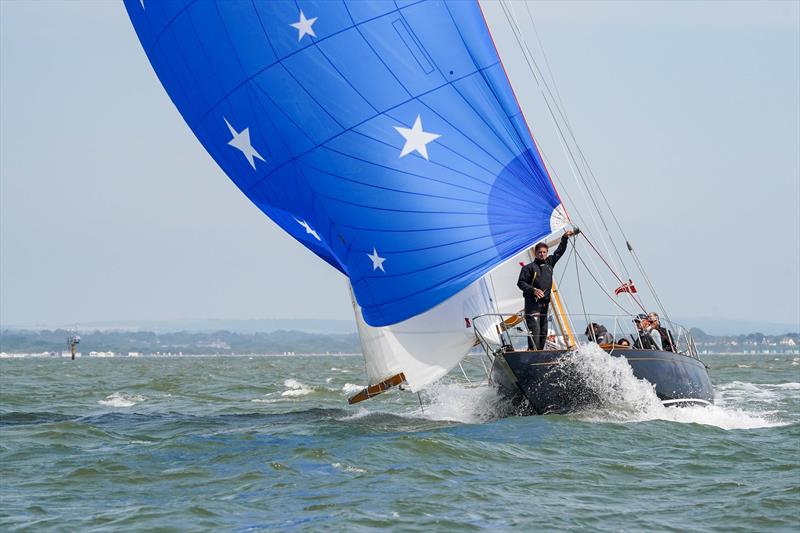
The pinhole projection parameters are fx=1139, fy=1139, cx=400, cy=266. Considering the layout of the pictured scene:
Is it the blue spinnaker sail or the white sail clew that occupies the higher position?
the blue spinnaker sail

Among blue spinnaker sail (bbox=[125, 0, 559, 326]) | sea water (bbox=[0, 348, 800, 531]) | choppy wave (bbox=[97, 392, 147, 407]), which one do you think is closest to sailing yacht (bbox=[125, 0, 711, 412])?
blue spinnaker sail (bbox=[125, 0, 559, 326])

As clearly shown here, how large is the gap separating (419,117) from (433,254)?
5.98ft

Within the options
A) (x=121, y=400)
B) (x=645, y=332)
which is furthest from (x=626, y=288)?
(x=121, y=400)

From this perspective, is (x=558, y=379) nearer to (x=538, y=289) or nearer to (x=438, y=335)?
(x=538, y=289)

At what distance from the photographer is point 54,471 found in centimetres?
1202

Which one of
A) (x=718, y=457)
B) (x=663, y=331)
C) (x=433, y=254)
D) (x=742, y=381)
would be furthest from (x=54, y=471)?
(x=742, y=381)

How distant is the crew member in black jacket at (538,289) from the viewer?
15.0 metres

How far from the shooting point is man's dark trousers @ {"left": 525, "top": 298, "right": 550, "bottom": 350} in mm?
15055

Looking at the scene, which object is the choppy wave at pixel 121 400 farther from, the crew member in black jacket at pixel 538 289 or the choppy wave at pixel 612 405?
the crew member in black jacket at pixel 538 289

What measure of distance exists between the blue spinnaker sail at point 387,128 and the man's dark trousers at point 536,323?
761 millimetres

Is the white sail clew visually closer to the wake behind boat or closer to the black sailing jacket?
the wake behind boat

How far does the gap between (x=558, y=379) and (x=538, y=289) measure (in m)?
1.20

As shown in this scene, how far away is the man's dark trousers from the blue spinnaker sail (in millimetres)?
761

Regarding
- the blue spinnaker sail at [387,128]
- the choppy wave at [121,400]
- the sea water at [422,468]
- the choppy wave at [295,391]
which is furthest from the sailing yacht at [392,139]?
the choppy wave at [295,391]
